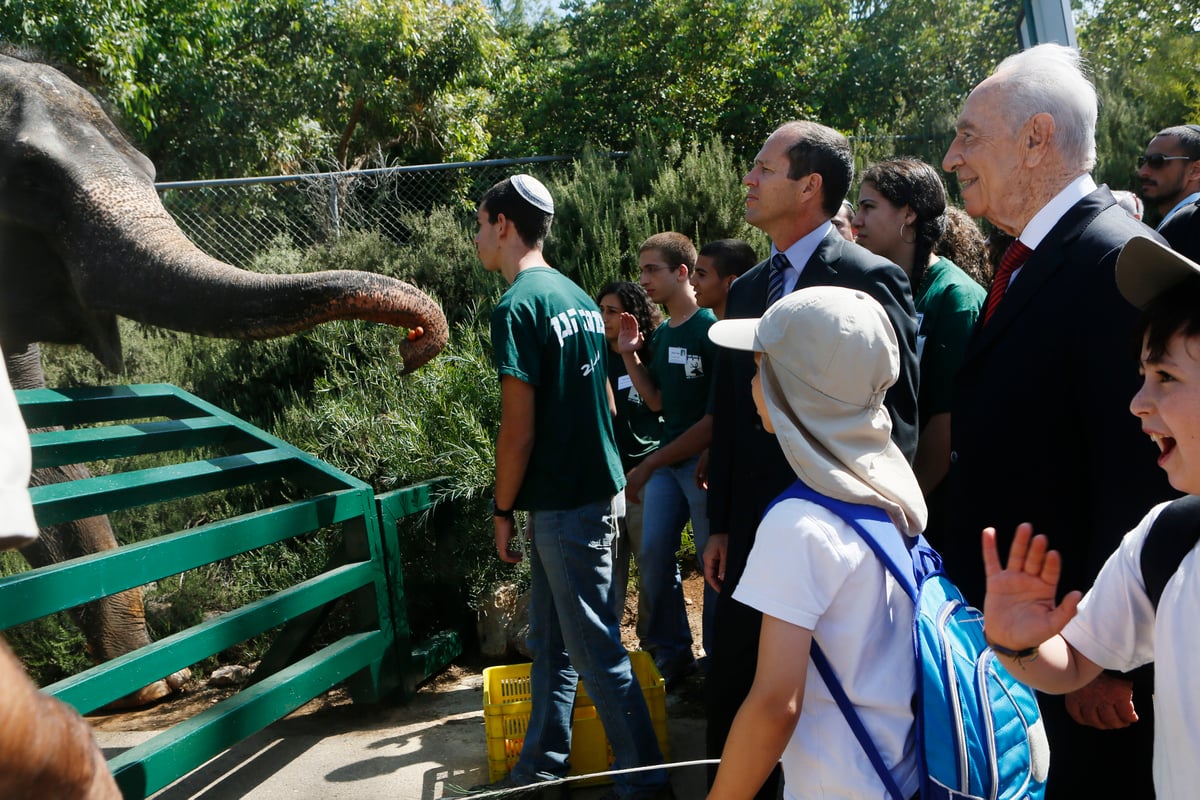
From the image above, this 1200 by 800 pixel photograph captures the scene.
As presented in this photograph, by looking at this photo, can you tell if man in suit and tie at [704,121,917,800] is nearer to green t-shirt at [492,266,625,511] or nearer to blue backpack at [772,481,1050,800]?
green t-shirt at [492,266,625,511]

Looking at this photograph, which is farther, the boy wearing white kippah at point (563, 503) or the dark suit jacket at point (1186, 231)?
the boy wearing white kippah at point (563, 503)

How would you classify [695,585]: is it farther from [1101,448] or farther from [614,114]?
[614,114]

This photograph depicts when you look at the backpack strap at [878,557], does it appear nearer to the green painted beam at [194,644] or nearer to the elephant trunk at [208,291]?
the green painted beam at [194,644]

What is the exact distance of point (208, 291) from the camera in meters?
4.38

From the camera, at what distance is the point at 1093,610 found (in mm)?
1705

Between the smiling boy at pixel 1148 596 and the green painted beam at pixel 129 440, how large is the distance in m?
3.15

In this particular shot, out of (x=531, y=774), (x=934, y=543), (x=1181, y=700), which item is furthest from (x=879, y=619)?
(x=531, y=774)

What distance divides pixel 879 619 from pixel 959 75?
601 inches

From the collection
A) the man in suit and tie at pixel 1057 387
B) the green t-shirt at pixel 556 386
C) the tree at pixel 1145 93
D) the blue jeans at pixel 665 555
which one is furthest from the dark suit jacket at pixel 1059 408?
the tree at pixel 1145 93

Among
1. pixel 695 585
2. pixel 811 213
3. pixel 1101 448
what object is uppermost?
pixel 811 213

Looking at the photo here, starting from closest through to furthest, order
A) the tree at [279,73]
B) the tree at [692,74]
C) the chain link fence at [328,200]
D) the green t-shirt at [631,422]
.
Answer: the green t-shirt at [631,422]
the chain link fence at [328,200]
the tree at [279,73]
the tree at [692,74]

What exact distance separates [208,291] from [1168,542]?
378 cm

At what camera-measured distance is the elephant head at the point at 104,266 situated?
421 centimetres

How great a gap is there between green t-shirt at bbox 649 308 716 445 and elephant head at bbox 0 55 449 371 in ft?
3.68
